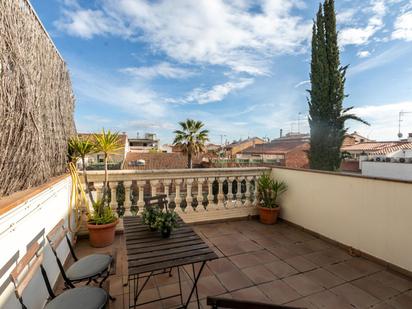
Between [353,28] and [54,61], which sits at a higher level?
[353,28]

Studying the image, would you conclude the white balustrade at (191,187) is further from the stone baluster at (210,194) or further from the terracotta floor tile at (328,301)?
the terracotta floor tile at (328,301)

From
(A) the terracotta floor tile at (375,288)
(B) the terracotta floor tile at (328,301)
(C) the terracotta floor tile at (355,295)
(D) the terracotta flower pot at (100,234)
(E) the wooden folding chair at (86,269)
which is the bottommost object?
(B) the terracotta floor tile at (328,301)

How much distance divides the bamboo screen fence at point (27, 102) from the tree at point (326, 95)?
1104 cm

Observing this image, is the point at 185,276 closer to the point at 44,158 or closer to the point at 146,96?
the point at 44,158

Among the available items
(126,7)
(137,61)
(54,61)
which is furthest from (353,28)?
(54,61)

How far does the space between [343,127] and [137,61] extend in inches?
410

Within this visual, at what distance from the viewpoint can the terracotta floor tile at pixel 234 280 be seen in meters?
2.32

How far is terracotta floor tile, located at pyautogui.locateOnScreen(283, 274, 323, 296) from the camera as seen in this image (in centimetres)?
226

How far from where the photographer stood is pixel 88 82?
633 centimetres

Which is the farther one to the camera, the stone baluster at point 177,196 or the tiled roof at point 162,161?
the tiled roof at point 162,161

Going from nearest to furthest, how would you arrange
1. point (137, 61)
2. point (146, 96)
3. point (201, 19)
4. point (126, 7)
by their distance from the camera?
1. point (126, 7)
2. point (201, 19)
3. point (137, 61)
4. point (146, 96)

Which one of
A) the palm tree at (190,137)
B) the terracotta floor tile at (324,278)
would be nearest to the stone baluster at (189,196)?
the terracotta floor tile at (324,278)

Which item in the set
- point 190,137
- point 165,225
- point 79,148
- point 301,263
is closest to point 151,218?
point 165,225

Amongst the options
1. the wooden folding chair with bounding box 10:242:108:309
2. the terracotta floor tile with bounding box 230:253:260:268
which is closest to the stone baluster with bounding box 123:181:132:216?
the terracotta floor tile with bounding box 230:253:260:268
